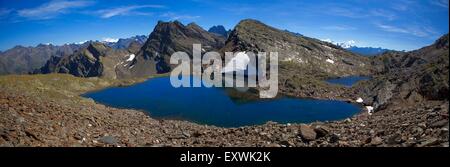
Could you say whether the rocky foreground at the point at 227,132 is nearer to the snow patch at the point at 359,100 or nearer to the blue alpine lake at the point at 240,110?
the blue alpine lake at the point at 240,110

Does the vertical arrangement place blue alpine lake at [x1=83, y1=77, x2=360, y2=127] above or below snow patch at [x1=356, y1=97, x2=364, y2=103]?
below

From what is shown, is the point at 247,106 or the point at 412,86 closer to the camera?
the point at 412,86

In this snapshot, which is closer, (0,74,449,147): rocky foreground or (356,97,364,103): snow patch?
(0,74,449,147): rocky foreground

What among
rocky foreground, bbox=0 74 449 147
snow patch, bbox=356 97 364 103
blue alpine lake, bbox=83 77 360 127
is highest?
rocky foreground, bbox=0 74 449 147

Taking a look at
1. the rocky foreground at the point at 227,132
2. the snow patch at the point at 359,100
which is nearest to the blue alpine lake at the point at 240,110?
the snow patch at the point at 359,100

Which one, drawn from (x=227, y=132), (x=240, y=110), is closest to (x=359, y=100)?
(x=240, y=110)

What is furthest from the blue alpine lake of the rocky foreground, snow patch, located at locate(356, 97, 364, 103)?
the rocky foreground

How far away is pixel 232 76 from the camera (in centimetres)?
19275

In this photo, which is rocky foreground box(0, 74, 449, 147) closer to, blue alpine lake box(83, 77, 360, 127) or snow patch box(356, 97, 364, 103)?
blue alpine lake box(83, 77, 360, 127)

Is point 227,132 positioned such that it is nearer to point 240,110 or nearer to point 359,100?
point 240,110

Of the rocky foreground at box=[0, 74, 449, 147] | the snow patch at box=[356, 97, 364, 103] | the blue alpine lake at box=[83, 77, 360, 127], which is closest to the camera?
the rocky foreground at box=[0, 74, 449, 147]
